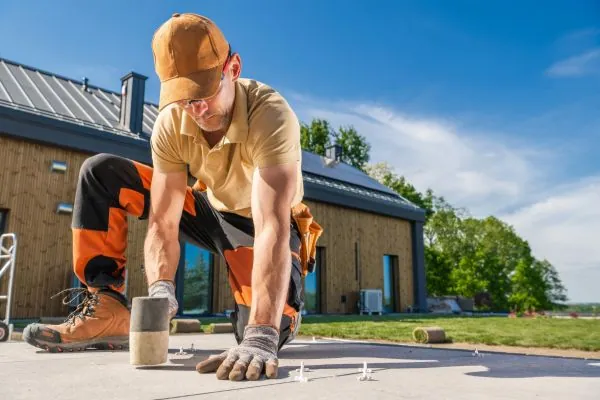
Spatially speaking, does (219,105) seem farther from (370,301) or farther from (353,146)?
(353,146)

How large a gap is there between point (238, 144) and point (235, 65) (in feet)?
1.20

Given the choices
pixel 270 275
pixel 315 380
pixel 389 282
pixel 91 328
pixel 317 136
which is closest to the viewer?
pixel 315 380

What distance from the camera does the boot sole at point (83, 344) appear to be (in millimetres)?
2184

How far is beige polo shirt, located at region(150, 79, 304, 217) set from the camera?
1899 mm

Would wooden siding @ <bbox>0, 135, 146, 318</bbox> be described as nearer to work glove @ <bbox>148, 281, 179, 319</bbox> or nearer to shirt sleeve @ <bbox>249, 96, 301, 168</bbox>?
work glove @ <bbox>148, 281, 179, 319</bbox>

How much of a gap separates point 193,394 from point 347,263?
12.5 m

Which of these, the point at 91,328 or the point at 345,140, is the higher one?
the point at 345,140

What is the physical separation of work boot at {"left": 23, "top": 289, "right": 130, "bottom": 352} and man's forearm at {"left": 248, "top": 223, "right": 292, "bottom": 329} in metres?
0.99

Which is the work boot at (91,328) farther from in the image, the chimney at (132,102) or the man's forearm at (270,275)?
the chimney at (132,102)

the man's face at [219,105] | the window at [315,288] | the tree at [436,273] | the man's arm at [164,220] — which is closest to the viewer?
the man's face at [219,105]

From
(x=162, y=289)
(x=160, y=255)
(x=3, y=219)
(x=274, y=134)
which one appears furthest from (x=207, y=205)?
(x=3, y=219)

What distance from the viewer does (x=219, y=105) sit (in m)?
1.92

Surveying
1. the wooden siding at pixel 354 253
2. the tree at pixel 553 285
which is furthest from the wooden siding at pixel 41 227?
the tree at pixel 553 285

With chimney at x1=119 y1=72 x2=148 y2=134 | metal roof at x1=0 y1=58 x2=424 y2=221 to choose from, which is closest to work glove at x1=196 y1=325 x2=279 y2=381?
metal roof at x1=0 y1=58 x2=424 y2=221
